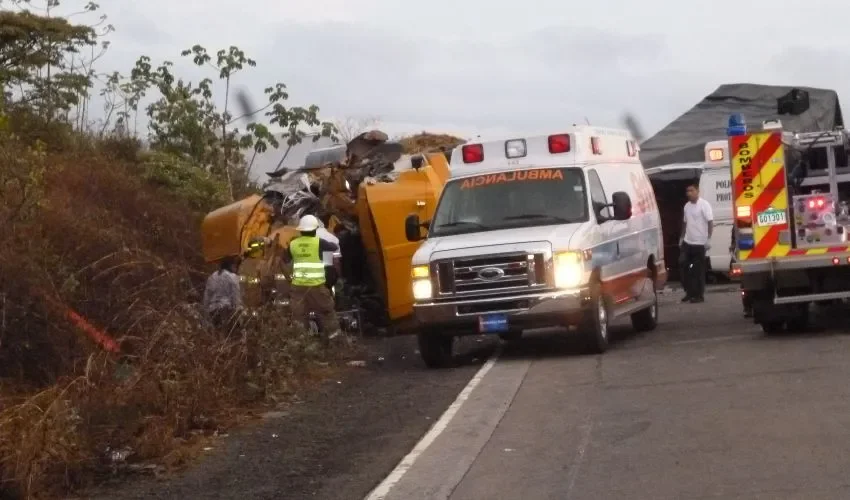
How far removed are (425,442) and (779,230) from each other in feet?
22.0

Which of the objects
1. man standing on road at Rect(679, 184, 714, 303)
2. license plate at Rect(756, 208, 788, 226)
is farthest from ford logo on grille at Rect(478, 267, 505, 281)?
man standing on road at Rect(679, 184, 714, 303)

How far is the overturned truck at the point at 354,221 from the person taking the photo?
18578 mm

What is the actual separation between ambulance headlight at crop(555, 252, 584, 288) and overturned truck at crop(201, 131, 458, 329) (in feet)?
13.5

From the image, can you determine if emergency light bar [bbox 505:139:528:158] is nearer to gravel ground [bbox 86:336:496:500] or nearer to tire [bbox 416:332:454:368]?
tire [bbox 416:332:454:368]

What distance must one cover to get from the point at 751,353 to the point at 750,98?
55.2 ft

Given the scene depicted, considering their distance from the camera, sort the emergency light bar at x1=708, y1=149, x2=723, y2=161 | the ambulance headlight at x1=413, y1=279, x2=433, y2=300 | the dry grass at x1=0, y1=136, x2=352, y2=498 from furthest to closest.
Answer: the emergency light bar at x1=708, y1=149, x2=723, y2=161 < the ambulance headlight at x1=413, y1=279, x2=433, y2=300 < the dry grass at x1=0, y1=136, x2=352, y2=498

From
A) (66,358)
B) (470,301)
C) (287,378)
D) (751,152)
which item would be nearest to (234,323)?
(287,378)

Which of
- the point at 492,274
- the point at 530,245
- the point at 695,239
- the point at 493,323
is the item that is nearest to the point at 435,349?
the point at 493,323

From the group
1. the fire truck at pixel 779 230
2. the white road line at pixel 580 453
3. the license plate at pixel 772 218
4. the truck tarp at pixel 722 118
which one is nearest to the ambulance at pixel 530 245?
the fire truck at pixel 779 230

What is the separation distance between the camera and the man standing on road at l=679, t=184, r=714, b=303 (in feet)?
69.9

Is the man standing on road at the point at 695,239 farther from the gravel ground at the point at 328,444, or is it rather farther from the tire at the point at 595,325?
the gravel ground at the point at 328,444

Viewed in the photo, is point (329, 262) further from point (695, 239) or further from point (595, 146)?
point (695, 239)

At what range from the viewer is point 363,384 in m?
14.5

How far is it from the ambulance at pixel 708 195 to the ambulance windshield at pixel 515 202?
6.87 m
